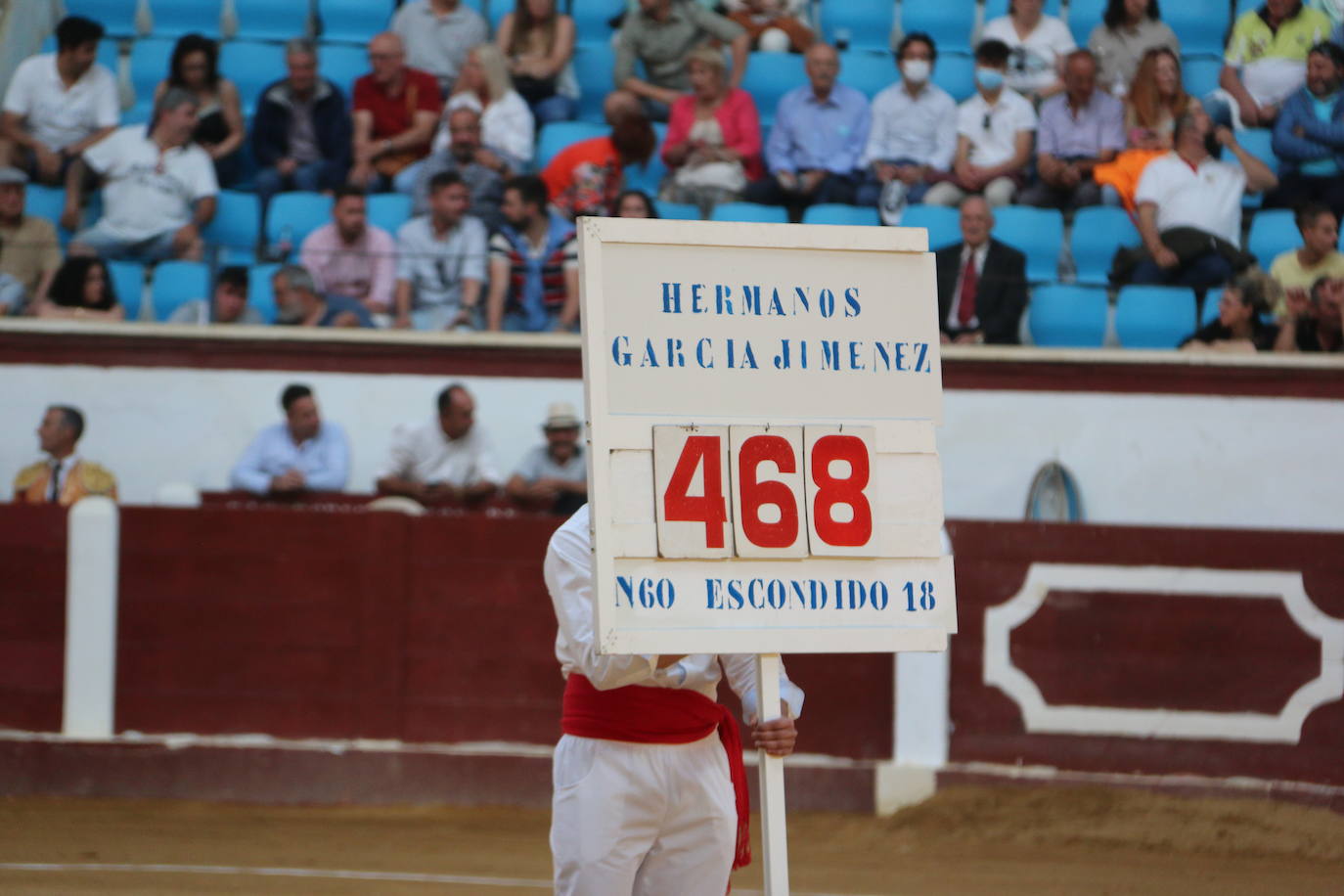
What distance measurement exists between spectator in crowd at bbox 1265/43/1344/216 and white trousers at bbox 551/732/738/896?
7.36 meters

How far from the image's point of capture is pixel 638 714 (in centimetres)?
352

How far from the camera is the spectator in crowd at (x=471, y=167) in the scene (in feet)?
30.9

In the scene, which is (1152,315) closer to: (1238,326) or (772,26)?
(1238,326)

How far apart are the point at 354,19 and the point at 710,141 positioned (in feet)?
9.50

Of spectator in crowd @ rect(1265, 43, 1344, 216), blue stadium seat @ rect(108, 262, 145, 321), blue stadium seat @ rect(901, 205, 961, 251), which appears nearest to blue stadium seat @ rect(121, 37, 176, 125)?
blue stadium seat @ rect(108, 262, 145, 321)

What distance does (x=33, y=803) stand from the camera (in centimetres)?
757

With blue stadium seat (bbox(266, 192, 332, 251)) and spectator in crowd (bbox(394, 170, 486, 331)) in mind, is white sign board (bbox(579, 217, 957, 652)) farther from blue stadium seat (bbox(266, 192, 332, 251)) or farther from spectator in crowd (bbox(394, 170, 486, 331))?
blue stadium seat (bbox(266, 192, 332, 251))

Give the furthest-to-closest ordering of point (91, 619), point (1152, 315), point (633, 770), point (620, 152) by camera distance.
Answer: point (620, 152) < point (1152, 315) < point (91, 619) < point (633, 770)

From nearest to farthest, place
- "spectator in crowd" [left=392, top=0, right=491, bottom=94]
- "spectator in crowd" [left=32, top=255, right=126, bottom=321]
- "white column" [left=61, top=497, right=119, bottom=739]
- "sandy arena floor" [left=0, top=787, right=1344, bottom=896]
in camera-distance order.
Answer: "sandy arena floor" [left=0, top=787, right=1344, bottom=896], "white column" [left=61, top=497, right=119, bottom=739], "spectator in crowd" [left=32, top=255, right=126, bottom=321], "spectator in crowd" [left=392, top=0, right=491, bottom=94]

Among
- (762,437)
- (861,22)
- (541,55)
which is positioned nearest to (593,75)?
(541,55)

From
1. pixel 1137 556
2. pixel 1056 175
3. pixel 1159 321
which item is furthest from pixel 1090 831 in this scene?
pixel 1056 175

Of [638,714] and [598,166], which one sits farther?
[598,166]

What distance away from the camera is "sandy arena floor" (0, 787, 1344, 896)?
6.15 meters

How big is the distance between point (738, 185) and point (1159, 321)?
2400 millimetres
